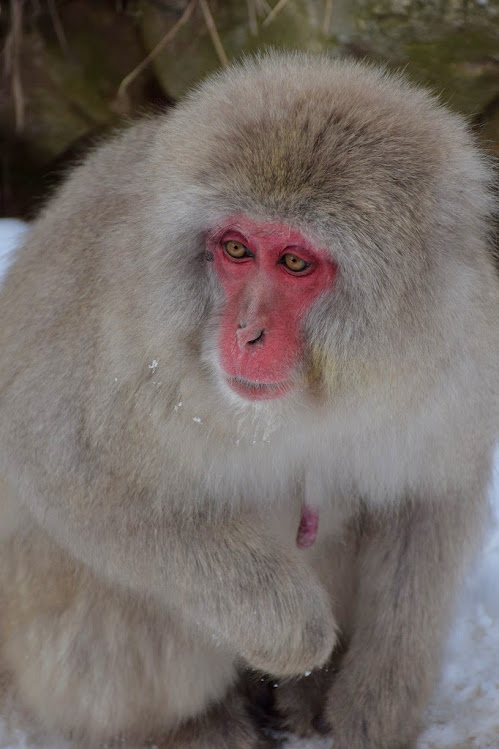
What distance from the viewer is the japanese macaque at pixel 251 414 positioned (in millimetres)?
2182

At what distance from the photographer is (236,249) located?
2262 mm

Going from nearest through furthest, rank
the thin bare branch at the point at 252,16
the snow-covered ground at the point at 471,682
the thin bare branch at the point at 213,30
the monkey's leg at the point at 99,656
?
the monkey's leg at the point at 99,656, the snow-covered ground at the point at 471,682, the thin bare branch at the point at 213,30, the thin bare branch at the point at 252,16

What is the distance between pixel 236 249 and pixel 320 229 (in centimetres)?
23

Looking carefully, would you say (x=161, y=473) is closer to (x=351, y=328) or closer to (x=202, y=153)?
(x=351, y=328)

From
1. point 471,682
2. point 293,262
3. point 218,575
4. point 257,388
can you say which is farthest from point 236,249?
point 471,682

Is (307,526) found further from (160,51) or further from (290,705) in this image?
(160,51)

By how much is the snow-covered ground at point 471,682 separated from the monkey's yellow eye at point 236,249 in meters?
1.20

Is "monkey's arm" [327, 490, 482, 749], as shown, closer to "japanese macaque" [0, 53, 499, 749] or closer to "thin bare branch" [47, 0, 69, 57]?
"japanese macaque" [0, 53, 499, 749]

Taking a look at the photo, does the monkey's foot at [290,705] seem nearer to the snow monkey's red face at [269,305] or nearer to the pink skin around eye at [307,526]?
the pink skin around eye at [307,526]

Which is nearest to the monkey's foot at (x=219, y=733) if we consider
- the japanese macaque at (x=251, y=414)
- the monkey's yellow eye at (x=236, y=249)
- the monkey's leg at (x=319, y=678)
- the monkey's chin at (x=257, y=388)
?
the japanese macaque at (x=251, y=414)

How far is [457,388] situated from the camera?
2.42m

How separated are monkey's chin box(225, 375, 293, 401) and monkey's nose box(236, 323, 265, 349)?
0.09 m

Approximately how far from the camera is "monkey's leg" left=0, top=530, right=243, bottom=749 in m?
2.67

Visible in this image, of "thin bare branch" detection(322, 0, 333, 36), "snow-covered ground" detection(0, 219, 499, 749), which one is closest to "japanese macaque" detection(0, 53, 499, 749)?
"snow-covered ground" detection(0, 219, 499, 749)
